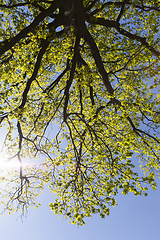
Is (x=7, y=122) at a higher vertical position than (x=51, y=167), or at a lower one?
higher

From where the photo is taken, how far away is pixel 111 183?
6.07 meters

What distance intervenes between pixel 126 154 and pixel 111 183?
4.49ft

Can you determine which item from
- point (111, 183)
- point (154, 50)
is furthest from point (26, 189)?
point (154, 50)

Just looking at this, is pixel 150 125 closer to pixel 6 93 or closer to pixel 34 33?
pixel 34 33

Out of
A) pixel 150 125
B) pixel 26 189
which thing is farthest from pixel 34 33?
pixel 26 189

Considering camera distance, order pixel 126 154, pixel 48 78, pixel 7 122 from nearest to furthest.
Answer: pixel 126 154
pixel 7 122
pixel 48 78

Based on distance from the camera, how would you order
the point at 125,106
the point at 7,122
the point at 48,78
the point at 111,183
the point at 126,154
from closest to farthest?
the point at 126,154 < the point at 111,183 < the point at 125,106 < the point at 7,122 < the point at 48,78

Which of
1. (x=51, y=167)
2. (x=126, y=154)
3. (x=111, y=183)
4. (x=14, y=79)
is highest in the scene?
(x=14, y=79)

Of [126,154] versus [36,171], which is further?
[36,171]

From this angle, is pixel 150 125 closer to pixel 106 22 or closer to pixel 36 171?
pixel 106 22

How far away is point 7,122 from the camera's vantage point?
9430 mm

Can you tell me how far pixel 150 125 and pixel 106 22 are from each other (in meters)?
5.39

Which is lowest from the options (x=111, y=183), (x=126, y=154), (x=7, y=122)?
(x=111, y=183)

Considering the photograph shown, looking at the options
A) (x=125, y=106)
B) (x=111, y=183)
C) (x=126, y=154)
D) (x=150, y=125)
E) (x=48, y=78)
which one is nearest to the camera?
(x=126, y=154)
